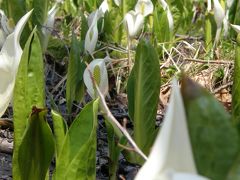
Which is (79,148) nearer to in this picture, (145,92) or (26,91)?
(26,91)

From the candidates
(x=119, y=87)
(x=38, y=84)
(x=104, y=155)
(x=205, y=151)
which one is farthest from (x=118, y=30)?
(x=205, y=151)

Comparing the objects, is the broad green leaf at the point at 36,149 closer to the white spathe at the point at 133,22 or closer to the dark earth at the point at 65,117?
the dark earth at the point at 65,117

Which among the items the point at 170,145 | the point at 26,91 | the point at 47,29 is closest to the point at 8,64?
the point at 26,91

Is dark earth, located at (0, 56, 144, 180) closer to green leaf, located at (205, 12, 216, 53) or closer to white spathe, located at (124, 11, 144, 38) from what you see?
white spathe, located at (124, 11, 144, 38)

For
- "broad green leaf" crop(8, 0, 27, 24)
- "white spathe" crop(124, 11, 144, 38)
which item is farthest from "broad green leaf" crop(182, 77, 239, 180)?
"broad green leaf" crop(8, 0, 27, 24)

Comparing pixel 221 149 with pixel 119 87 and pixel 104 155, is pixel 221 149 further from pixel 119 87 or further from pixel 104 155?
pixel 119 87
